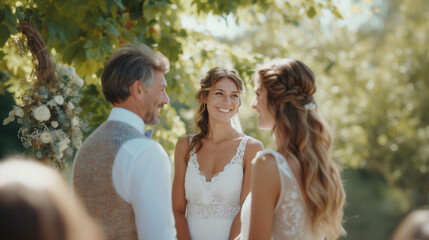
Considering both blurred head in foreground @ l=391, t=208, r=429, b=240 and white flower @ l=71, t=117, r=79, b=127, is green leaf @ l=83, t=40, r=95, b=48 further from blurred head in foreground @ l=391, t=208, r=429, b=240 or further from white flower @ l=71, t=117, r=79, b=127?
blurred head in foreground @ l=391, t=208, r=429, b=240

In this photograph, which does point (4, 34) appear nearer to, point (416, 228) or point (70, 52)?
point (70, 52)

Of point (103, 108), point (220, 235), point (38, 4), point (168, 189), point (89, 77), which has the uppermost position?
point (38, 4)

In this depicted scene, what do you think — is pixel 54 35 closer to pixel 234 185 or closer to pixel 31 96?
pixel 31 96

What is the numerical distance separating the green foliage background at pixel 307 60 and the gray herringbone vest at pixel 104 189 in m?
1.71

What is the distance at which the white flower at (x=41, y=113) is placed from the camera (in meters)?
3.14

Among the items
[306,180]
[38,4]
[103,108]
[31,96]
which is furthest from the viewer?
[103,108]

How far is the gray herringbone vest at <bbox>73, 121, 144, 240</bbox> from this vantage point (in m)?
2.06

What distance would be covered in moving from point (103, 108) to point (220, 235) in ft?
5.62

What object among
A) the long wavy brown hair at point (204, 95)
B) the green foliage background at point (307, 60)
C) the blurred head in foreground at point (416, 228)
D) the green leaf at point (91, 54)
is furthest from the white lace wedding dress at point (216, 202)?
the blurred head in foreground at point (416, 228)

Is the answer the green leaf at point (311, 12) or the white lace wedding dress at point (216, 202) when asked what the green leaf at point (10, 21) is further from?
the green leaf at point (311, 12)

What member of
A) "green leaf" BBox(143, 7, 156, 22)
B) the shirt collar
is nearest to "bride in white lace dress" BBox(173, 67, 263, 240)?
"green leaf" BBox(143, 7, 156, 22)

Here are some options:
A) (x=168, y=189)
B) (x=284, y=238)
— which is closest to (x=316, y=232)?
(x=284, y=238)

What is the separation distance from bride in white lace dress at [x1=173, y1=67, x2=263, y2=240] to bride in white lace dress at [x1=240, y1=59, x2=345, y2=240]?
959mm

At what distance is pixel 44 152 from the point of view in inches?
128
